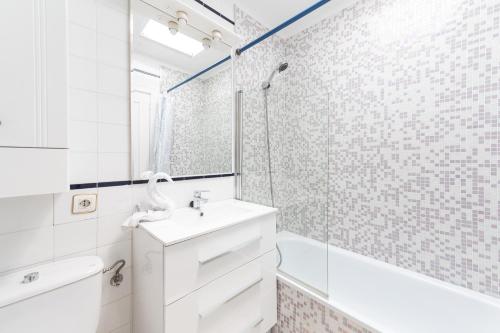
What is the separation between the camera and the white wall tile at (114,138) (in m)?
1.00

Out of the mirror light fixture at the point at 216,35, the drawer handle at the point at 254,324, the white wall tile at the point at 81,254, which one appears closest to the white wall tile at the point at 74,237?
the white wall tile at the point at 81,254

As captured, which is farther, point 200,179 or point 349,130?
point 349,130

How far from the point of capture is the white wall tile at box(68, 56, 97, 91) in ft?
3.01

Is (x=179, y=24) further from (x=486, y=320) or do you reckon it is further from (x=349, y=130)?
(x=486, y=320)

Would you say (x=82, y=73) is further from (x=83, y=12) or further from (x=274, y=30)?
(x=274, y=30)

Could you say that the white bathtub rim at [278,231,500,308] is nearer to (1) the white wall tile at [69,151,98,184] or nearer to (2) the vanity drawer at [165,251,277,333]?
(2) the vanity drawer at [165,251,277,333]

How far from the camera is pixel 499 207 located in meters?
1.13

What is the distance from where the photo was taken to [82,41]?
0.94 metres

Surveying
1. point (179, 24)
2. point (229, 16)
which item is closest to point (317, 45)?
point (229, 16)

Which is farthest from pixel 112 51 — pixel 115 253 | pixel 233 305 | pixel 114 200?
pixel 233 305

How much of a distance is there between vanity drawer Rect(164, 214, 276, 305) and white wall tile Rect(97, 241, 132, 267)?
1.29 ft

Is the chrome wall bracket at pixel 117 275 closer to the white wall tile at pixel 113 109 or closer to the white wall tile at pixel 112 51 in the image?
the white wall tile at pixel 113 109

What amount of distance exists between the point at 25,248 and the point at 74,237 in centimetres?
15

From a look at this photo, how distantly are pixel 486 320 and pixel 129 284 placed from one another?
191 cm
